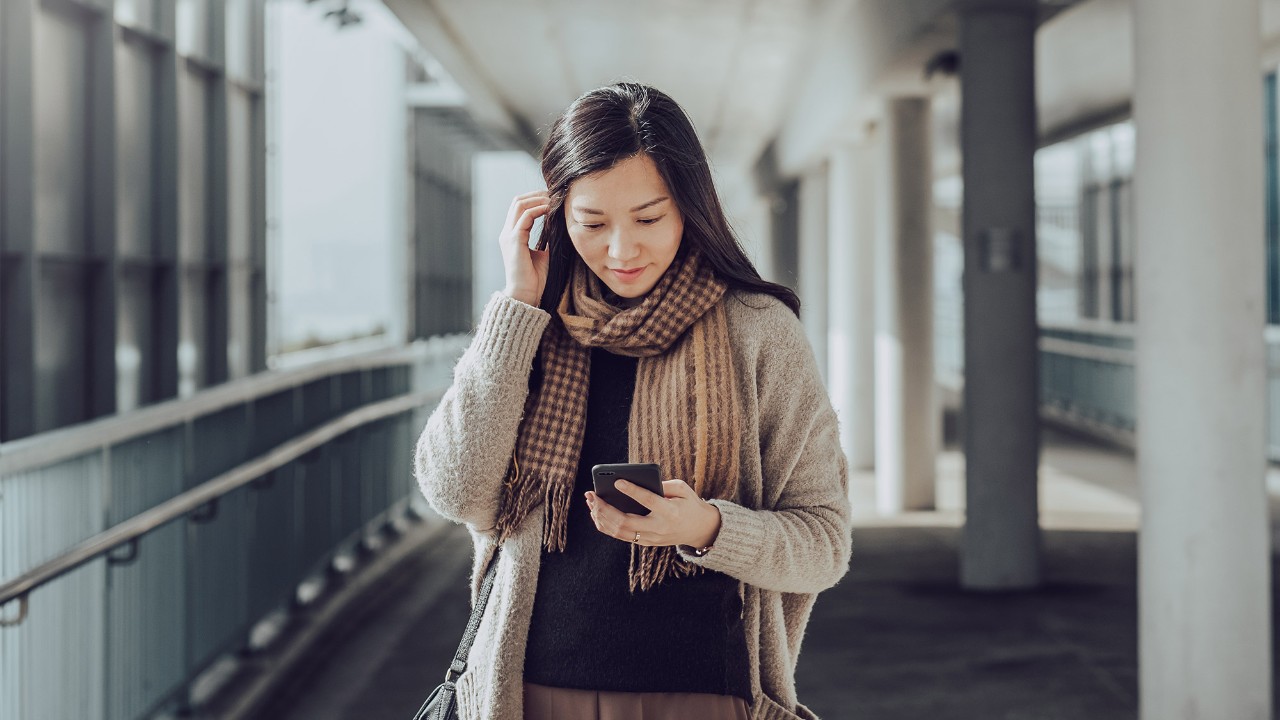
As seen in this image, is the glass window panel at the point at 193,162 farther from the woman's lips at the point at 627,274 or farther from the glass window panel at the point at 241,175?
the woman's lips at the point at 627,274

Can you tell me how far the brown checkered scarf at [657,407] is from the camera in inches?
83.9

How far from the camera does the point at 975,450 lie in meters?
8.48

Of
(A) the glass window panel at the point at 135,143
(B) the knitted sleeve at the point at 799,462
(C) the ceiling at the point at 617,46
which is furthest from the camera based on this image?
(C) the ceiling at the point at 617,46

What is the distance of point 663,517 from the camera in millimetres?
1944

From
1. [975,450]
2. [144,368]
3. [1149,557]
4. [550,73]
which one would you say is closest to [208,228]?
[144,368]

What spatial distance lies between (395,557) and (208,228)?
8.35 ft

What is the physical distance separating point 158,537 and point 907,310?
7.30 meters

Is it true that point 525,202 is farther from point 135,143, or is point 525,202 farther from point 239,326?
point 239,326

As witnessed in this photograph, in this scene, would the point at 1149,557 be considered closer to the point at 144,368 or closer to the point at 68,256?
the point at 68,256

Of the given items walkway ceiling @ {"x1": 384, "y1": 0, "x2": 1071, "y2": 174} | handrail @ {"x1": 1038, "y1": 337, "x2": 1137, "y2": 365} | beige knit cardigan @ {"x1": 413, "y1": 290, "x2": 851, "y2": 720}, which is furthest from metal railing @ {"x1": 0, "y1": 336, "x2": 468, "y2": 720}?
handrail @ {"x1": 1038, "y1": 337, "x2": 1137, "y2": 365}

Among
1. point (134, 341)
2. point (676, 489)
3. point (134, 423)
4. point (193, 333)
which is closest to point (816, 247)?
point (193, 333)

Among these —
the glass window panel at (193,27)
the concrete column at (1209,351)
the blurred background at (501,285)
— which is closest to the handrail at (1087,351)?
the blurred background at (501,285)

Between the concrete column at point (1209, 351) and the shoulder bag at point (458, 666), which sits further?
the concrete column at point (1209, 351)

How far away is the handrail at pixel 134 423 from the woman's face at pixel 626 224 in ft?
8.49
